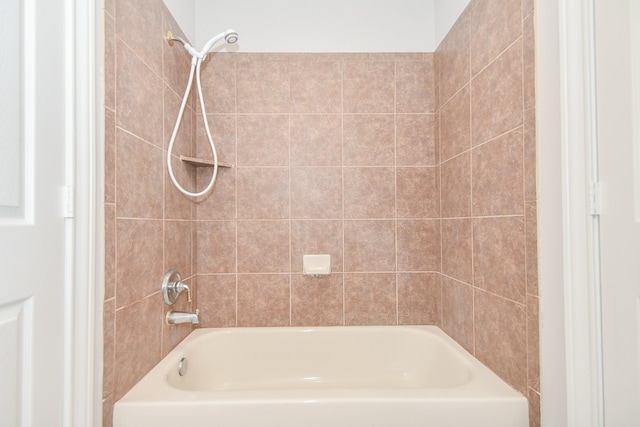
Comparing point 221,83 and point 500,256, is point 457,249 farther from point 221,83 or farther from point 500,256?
point 221,83

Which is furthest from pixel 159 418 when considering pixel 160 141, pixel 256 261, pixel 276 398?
pixel 160 141

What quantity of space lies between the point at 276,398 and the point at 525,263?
882 millimetres

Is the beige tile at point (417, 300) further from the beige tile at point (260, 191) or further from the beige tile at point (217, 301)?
the beige tile at point (217, 301)

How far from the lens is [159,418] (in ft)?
3.20

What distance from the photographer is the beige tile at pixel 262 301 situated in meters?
1.78

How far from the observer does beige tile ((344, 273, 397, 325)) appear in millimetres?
1792

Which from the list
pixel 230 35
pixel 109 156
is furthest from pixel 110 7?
pixel 230 35

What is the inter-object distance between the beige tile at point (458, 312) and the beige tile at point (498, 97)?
671 mm

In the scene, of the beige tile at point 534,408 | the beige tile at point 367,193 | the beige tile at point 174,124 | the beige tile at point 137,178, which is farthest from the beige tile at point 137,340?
the beige tile at point 534,408

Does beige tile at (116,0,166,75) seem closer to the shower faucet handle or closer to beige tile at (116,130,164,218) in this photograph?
beige tile at (116,130,164,218)

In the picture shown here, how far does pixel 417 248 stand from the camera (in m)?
1.80

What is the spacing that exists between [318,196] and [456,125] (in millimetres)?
781

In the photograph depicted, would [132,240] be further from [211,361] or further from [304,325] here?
[304,325]

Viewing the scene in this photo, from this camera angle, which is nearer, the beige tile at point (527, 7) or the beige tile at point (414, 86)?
the beige tile at point (527, 7)
